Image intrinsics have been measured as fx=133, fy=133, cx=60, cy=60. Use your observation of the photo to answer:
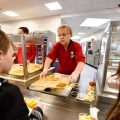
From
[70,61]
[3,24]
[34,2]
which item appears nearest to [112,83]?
[70,61]

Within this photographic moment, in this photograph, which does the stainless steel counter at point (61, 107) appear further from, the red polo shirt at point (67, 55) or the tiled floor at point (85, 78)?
the red polo shirt at point (67, 55)

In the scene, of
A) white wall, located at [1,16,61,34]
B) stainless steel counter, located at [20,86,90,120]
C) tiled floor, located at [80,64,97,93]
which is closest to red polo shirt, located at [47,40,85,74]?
tiled floor, located at [80,64,97,93]

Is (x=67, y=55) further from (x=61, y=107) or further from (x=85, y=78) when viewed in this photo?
(x=85, y=78)

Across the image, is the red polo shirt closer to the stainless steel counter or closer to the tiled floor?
the tiled floor

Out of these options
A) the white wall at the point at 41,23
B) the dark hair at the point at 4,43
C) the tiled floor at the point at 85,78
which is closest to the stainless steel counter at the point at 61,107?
the tiled floor at the point at 85,78

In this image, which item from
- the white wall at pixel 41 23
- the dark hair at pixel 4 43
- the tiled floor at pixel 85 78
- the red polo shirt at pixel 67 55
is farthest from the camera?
the white wall at pixel 41 23

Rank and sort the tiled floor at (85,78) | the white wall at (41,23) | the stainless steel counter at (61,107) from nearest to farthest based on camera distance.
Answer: the stainless steel counter at (61,107) → the tiled floor at (85,78) → the white wall at (41,23)

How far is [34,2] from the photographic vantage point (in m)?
Result: 4.26

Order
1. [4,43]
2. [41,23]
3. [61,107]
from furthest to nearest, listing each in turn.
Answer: [41,23] → [61,107] → [4,43]

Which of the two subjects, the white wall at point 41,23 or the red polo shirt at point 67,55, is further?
the white wall at point 41,23

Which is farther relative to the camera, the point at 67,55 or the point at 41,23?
the point at 41,23

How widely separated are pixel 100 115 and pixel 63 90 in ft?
1.24

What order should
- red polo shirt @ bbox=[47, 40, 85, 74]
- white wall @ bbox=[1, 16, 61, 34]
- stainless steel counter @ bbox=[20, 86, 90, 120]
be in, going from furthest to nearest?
white wall @ bbox=[1, 16, 61, 34], red polo shirt @ bbox=[47, 40, 85, 74], stainless steel counter @ bbox=[20, 86, 90, 120]

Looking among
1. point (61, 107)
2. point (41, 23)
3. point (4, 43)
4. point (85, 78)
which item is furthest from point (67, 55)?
point (41, 23)
